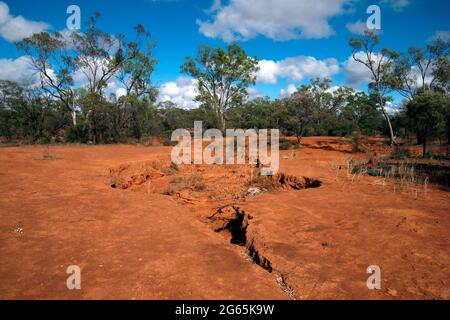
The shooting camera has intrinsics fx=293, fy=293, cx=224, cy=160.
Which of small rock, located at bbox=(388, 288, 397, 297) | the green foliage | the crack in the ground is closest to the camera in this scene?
small rock, located at bbox=(388, 288, 397, 297)

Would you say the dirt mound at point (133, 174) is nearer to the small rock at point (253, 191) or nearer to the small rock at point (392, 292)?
the small rock at point (253, 191)

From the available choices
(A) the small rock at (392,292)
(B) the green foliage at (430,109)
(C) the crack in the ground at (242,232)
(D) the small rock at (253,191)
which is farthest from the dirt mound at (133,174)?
(B) the green foliage at (430,109)

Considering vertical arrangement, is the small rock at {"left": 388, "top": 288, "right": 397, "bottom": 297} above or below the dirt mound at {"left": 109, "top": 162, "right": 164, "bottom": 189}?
below

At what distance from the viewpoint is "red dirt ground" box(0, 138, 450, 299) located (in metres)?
3.52

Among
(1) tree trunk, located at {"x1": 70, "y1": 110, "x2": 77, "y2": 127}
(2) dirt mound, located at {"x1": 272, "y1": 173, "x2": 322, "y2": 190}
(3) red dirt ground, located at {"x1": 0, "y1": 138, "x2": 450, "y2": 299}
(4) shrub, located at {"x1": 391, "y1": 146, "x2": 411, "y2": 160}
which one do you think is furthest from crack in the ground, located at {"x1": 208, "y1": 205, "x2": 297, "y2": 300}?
(1) tree trunk, located at {"x1": 70, "y1": 110, "x2": 77, "y2": 127}

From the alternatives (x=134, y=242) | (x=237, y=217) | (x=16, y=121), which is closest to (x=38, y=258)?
(x=134, y=242)

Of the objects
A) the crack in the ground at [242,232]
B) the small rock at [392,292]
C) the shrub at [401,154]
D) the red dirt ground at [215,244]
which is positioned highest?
the shrub at [401,154]

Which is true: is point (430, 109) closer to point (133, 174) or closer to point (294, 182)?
point (294, 182)

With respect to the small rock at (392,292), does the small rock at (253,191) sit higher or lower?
lower

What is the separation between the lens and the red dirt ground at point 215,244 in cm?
352

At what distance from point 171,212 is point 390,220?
4.56 m

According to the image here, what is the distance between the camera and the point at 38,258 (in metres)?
4.07

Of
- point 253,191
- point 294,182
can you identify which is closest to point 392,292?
point 253,191

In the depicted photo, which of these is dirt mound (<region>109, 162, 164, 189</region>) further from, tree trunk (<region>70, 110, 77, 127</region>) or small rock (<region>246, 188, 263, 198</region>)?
tree trunk (<region>70, 110, 77, 127</region>)
